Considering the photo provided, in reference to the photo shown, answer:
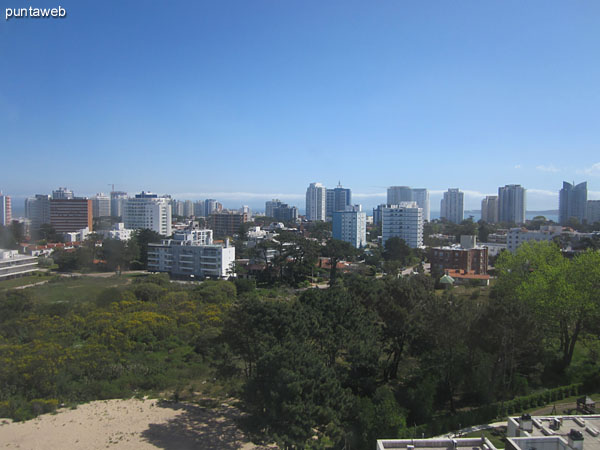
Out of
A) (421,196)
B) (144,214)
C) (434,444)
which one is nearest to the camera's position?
(434,444)

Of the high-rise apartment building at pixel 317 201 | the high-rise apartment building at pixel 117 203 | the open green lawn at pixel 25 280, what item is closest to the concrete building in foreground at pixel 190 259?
the open green lawn at pixel 25 280

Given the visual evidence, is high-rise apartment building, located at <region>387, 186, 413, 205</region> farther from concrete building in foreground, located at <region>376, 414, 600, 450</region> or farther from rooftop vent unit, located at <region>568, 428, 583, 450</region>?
rooftop vent unit, located at <region>568, 428, 583, 450</region>

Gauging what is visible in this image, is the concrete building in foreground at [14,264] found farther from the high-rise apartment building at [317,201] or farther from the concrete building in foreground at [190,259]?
the high-rise apartment building at [317,201]

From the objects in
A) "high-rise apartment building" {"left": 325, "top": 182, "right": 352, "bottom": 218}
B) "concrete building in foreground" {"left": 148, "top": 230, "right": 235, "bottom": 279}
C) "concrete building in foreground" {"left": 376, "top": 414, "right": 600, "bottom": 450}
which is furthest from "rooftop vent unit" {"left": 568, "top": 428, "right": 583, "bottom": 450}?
"high-rise apartment building" {"left": 325, "top": 182, "right": 352, "bottom": 218}

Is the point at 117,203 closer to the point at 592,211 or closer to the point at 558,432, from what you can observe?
the point at 558,432

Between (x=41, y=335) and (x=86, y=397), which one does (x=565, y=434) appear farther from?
(x=41, y=335)

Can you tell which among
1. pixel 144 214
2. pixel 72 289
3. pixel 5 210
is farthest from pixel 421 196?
pixel 5 210

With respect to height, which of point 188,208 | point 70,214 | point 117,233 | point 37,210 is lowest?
point 117,233
